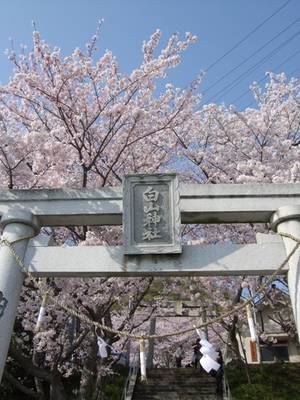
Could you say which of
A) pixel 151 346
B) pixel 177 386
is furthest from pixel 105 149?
pixel 151 346

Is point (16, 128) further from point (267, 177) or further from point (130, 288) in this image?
point (267, 177)

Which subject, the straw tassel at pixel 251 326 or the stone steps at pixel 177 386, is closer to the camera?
the straw tassel at pixel 251 326

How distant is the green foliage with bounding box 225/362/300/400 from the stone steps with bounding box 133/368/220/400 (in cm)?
88

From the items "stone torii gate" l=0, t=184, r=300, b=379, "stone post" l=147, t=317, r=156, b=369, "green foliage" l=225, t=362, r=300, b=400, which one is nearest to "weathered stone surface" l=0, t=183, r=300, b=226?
"stone torii gate" l=0, t=184, r=300, b=379

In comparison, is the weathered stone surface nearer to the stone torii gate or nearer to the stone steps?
the stone torii gate

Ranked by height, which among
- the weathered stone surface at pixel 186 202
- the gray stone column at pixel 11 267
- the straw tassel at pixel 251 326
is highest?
the weathered stone surface at pixel 186 202

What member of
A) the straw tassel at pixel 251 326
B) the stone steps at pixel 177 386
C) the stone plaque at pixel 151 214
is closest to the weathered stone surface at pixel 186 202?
the stone plaque at pixel 151 214

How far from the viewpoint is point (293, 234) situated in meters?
5.59

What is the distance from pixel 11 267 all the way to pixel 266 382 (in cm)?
1323

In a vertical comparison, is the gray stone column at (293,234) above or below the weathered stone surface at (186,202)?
below

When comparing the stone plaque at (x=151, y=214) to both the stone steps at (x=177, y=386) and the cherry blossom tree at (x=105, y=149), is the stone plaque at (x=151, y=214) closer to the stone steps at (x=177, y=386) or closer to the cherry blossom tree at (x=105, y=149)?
the cherry blossom tree at (x=105, y=149)

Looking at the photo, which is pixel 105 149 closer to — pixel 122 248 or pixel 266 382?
pixel 122 248

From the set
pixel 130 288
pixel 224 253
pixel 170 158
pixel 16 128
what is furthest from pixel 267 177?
pixel 16 128

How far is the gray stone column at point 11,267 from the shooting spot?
516 cm
